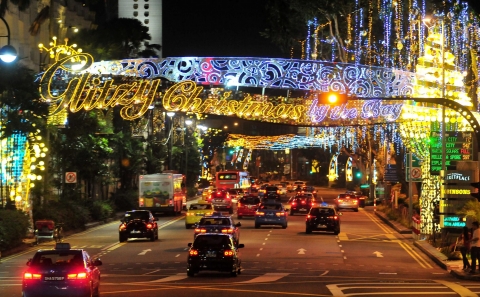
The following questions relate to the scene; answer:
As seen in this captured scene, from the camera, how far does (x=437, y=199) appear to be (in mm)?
45719

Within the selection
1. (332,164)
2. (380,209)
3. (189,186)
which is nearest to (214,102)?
(380,209)

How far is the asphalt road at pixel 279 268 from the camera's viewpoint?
24312 mm

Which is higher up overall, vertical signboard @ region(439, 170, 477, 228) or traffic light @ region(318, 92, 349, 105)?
traffic light @ region(318, 92, 349, 105)

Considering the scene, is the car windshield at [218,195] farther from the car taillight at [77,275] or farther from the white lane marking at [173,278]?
the car taillight at [77,275]

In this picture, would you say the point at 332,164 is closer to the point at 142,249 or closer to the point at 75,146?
the point at 75,146

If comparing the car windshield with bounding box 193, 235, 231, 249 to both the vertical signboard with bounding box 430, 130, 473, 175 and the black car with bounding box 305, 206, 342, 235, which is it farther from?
the black car with bounding box 305, 206, 342, 235

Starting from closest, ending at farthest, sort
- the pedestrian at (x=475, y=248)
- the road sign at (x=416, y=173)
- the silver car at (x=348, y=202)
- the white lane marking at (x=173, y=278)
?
the white lane marking at (x=173, y=278) < the pedestrian at (x=475, y=248) < the road sign at (x=416, y=173) < the silver car at (x=348, y=202)

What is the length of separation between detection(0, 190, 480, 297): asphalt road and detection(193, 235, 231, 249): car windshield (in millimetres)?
965

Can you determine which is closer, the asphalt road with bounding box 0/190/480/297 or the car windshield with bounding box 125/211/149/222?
the asphalt road with bounding box 0/190/480/297

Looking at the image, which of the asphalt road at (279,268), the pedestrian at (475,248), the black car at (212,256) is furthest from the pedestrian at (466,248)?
the black car at (212,256)

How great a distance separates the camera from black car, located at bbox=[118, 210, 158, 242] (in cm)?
4381

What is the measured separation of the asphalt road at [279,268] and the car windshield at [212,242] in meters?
0.96

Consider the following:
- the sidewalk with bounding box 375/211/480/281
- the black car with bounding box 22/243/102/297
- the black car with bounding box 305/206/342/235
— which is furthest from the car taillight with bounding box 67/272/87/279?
the black car with bounding box 305/206/342/235

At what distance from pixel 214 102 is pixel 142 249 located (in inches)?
432
